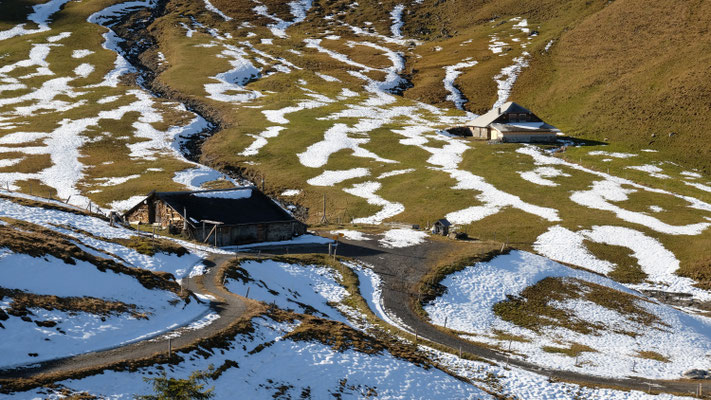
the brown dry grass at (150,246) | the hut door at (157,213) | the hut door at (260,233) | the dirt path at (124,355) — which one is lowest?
the hut door at (260,233)

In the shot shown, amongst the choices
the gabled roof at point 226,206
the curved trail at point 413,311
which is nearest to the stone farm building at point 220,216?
the gabled roof at point 226,206

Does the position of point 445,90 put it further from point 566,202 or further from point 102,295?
point 102,295

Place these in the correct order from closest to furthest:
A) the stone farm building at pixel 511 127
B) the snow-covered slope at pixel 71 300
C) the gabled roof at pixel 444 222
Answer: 1. the snow-covered slope at pixel 71 300
2. the gabled roof at pixel 444 222
3. the stone farm building at pixel 511 127

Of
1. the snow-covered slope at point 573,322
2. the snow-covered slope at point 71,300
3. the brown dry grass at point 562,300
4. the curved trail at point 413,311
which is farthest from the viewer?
the brown dry grass at point 562,300

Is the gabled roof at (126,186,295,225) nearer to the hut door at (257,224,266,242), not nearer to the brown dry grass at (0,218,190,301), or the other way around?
the hut door at (257,224,266,242)

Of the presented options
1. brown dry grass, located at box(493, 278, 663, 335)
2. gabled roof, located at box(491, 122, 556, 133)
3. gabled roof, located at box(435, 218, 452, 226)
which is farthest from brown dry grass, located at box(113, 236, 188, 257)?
gabled roof, located at box(491, 122, 556, 133)

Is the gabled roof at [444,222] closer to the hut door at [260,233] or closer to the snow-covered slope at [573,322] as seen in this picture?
the snow-covered slope at [573,322]

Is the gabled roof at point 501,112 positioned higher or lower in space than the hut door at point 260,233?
higher

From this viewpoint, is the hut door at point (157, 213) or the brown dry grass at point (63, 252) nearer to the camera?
the brown dry grass at point (63, 252)

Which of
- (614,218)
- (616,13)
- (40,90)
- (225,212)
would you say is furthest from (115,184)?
(616,13)
